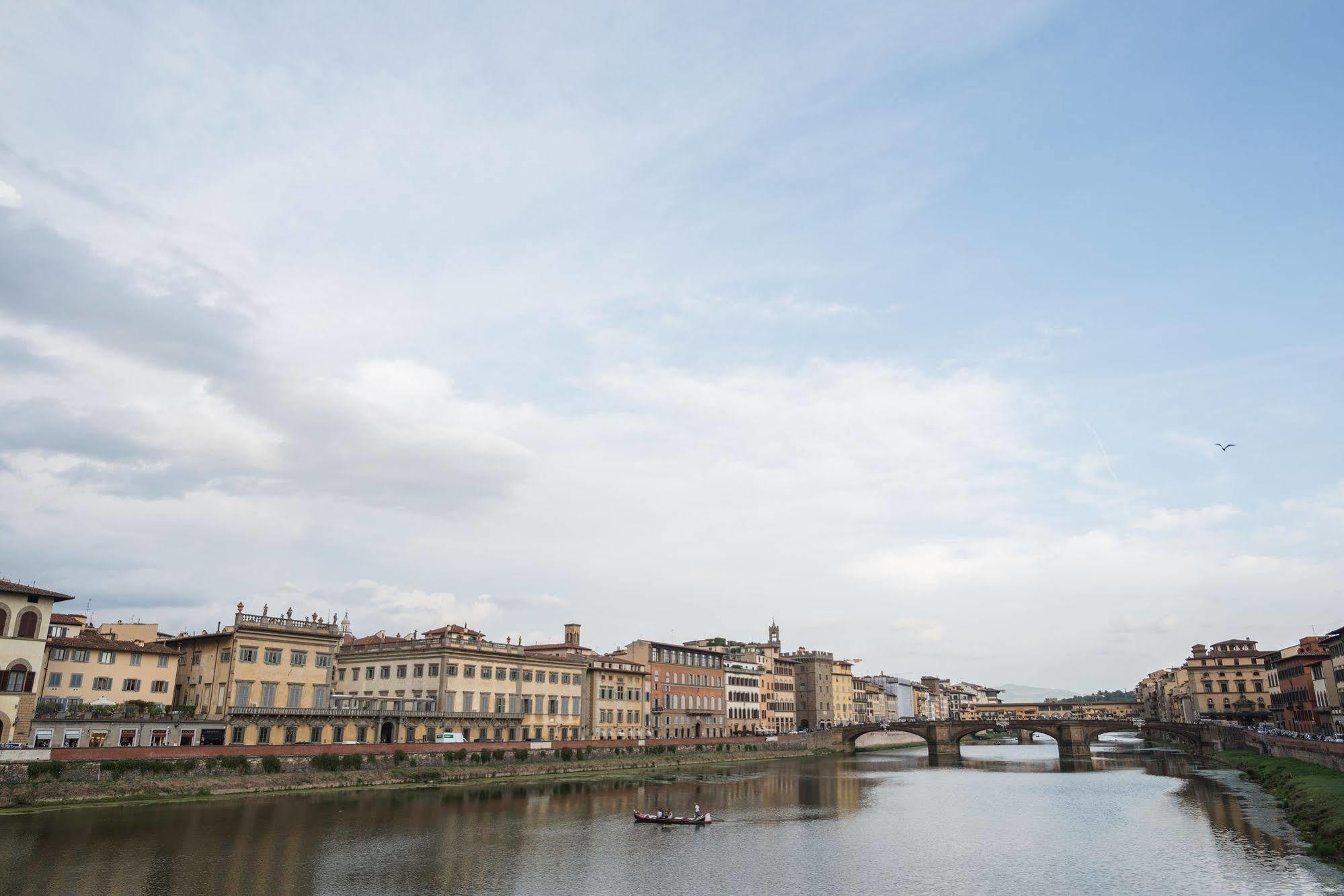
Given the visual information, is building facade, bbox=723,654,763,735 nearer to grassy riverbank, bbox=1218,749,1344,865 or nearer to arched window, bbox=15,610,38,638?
grassy riverbank, bbox=1218,749,1344,865

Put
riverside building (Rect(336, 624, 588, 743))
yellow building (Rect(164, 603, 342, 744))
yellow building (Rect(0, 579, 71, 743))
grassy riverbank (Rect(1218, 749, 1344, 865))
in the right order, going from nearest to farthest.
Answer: grassy riverbank (Rect(1218, 749, 1344, 865))
yellow building (Rect(0, 579, 71, 743))
yellow building (Rect(164, 603, 342, 744))
riverside building (Rect(336, 624, 588, 743))

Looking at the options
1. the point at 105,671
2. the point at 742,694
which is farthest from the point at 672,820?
the point at 742,694

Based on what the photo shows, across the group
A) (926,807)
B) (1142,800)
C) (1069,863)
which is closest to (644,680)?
(926,807)

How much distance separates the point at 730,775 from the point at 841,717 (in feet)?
306

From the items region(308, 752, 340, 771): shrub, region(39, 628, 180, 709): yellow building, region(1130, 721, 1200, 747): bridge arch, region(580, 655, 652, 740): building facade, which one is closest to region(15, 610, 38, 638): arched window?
region(39, 628, 180, 709): yellow building

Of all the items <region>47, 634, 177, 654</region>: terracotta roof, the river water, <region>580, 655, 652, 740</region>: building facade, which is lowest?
the river water

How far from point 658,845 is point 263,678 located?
45645 mm

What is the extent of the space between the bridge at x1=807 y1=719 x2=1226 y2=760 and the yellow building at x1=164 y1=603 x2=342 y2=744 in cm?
8801

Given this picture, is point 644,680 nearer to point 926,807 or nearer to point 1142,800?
point 926,807

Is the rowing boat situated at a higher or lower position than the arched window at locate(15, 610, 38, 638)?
lower

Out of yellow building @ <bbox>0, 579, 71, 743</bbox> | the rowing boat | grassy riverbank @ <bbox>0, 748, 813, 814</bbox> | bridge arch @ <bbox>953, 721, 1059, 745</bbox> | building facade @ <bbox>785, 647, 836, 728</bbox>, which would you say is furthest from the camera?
building facade @ <bbox>785, 647, 836, 728</bbox>

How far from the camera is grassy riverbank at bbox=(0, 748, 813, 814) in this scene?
5506cm

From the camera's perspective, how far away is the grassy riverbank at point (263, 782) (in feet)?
181

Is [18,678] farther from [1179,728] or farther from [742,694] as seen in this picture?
[1179,728]
